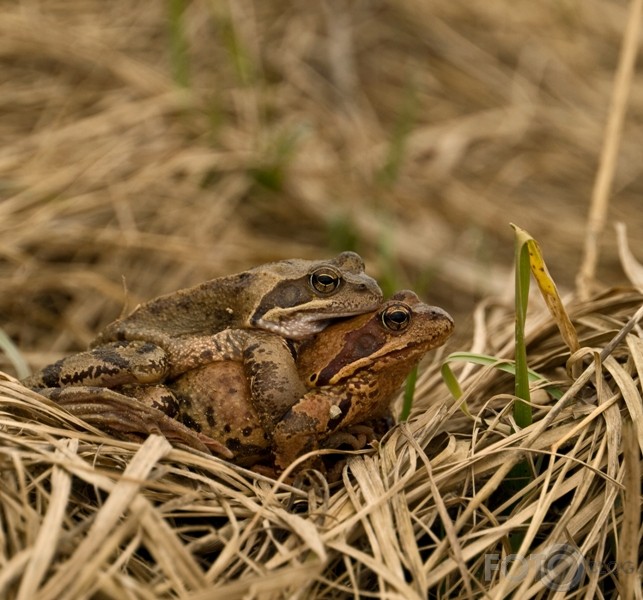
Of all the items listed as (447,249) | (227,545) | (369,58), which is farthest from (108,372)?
(369,58)

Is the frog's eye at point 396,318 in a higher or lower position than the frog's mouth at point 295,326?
higher

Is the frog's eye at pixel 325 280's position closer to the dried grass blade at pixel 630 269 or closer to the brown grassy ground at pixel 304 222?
the brown grassy ground at pixel 304 222

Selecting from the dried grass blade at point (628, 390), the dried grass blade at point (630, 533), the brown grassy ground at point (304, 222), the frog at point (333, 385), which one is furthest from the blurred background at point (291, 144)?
the dried grass blade at point (630, 533)

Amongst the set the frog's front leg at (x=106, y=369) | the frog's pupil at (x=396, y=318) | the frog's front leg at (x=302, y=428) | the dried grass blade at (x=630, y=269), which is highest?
the dried grass blade at (x=630, y=269)

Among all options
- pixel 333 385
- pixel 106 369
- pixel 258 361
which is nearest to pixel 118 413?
pixel 106 369

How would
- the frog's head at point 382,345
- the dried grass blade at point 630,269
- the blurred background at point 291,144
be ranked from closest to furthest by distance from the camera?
the frog's head at point 382,345 < the dried grass blade at point 630,269 < the blurred background at point 291,144

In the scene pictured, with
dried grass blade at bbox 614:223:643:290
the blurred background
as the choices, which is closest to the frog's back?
the blurred background
